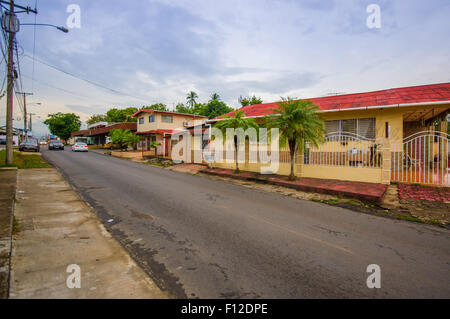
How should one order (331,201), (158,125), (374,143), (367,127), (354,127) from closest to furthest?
(331,201) → (374,143) → (367,127) → (354,127) → (158,125)

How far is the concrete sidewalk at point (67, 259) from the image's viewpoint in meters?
2.67

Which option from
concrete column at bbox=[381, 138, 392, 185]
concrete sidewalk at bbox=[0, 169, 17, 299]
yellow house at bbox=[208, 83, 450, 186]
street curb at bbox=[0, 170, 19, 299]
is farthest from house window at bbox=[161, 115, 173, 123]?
street curb at bbox=[0, 170, 19, 299]

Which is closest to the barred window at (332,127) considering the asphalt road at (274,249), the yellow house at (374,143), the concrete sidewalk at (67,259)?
the yellow house at (374,143)

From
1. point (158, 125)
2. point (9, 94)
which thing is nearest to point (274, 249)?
point (9, 94)

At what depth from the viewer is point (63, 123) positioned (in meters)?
62.3

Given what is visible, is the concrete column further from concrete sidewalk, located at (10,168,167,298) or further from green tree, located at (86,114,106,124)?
green tree, located at (86,114,106,124)

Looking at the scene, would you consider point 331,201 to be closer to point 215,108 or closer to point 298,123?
point 298,123

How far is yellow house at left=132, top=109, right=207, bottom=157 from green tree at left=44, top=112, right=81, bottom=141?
4370cm

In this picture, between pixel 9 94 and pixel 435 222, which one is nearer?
pixel 435 222

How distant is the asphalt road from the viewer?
9.27ft

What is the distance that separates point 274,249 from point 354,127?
9242 mm

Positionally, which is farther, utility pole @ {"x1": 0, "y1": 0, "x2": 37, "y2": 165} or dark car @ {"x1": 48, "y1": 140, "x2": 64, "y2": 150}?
dark car @ {"x1": 48, "y1": 140, "x2": 64, "y2": 150}
